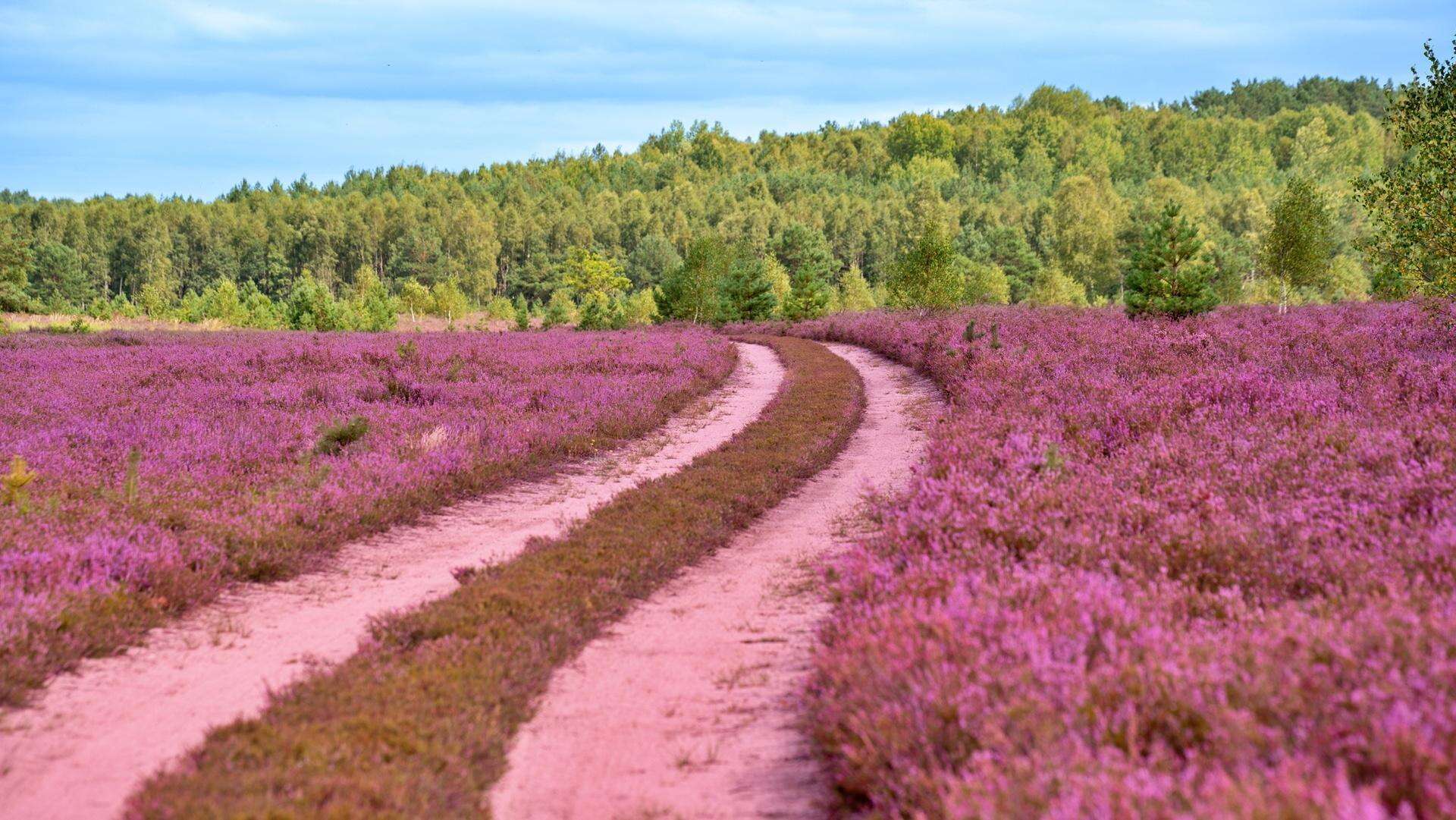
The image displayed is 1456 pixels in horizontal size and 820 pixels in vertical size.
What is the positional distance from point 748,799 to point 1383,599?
3.45 metres

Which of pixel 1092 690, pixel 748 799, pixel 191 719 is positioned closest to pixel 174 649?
pixel 191 719

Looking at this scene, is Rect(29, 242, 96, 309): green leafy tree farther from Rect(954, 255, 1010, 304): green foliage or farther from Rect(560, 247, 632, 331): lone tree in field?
Rect(954, 255, 1010, 304): green foliage

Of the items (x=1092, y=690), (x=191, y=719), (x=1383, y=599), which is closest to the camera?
(x=1092, y=690)

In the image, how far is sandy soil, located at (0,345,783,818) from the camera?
462 centimetres

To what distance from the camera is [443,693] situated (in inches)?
Result: 201

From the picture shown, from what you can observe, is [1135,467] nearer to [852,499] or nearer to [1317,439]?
[1317,439]

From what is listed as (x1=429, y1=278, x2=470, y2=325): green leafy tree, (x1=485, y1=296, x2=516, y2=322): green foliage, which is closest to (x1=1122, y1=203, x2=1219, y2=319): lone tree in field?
(x1=485, y1=296, x2=516, y2=322): green foliage

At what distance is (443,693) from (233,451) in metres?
8.34

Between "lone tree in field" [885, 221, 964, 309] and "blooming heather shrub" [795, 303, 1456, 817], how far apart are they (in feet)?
139

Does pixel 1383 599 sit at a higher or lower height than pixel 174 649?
higher

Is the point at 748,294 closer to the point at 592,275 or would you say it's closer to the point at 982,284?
the point at 982,284

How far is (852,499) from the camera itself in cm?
1091

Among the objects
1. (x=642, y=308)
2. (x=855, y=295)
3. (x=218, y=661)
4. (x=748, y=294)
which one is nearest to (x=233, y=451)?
(x=218, y=661)

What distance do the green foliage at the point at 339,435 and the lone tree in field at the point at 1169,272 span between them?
41624 millimetres
